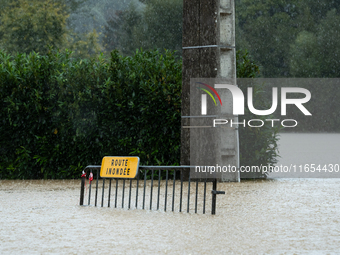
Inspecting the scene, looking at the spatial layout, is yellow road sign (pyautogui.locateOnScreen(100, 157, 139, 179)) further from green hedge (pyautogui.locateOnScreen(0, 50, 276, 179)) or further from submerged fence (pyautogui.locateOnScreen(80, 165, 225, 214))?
green hedge (pyautogui.locateOnScreen(0, 50, 276, 179))

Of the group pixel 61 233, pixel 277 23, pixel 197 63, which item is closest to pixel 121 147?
pixel 197 63

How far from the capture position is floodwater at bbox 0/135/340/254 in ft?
17.5

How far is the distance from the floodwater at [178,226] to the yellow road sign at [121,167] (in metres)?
0.51

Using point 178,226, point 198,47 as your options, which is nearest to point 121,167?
point 178,226

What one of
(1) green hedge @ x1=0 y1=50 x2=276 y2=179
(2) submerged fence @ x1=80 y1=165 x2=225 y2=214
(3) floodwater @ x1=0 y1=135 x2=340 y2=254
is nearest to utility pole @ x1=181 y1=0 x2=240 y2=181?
(1) green hedge @ x1=0 y1=50 x2=276 y2=179

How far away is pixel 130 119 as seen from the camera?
11.4 meters

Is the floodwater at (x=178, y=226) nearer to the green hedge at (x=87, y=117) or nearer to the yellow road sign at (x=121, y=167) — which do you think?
the yellow road sign at (x=121, y=167)

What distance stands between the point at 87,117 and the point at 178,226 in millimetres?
5650

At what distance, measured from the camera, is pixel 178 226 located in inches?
250

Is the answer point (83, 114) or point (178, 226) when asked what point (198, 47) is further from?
point (178, 226)

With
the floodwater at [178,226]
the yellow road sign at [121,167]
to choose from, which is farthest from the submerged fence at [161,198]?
the floodwater at [178,226]

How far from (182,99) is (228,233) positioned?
15.5 feet

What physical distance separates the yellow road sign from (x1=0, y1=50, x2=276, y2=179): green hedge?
333cm

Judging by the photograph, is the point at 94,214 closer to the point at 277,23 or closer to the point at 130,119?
the point at 130,119
